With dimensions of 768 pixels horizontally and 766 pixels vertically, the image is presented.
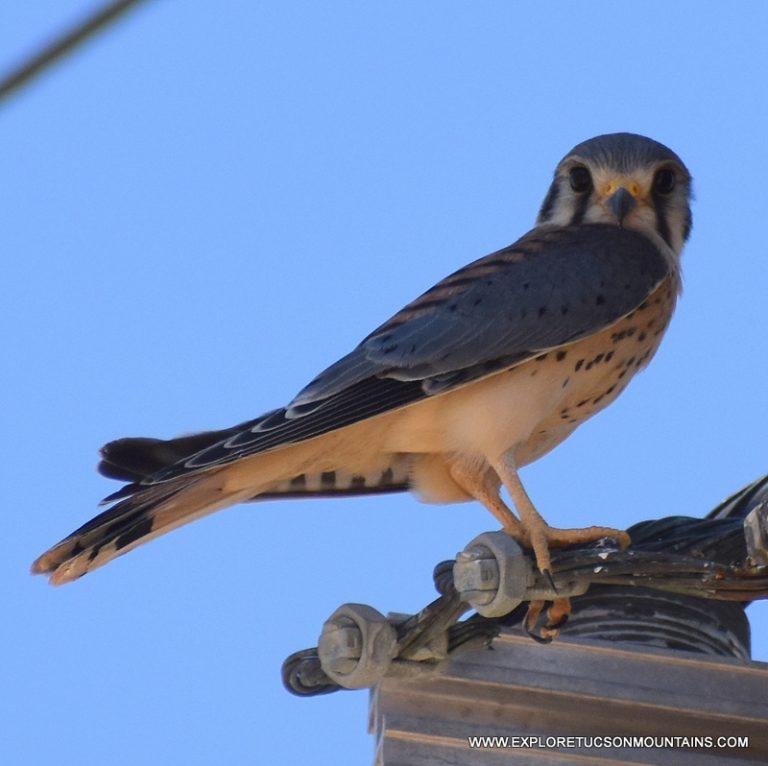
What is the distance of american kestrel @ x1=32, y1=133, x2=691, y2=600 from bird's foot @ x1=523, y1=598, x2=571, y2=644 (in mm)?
236

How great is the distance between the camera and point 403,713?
2.54 m

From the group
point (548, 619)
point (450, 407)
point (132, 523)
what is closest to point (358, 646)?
point (548, 619)

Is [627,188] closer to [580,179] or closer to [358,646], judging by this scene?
[580,179]

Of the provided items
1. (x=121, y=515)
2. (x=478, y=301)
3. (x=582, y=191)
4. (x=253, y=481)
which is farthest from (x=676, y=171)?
(x=121, y=515)

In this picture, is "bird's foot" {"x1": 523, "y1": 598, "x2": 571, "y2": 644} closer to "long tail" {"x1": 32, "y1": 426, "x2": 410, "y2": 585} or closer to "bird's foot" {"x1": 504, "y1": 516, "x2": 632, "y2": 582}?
"bird's foot" {"x1": 504, "y1": 516, "x2": 632, "y2": 582}

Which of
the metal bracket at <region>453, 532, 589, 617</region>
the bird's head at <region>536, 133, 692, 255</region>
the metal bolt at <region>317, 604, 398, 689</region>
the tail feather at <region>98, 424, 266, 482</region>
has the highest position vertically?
the bird's head at <region>536, 133, 692, 255</region>

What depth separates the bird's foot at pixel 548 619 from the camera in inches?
101

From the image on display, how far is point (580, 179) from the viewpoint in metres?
A: 4.39

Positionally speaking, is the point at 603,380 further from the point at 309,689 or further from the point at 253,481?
the point at 309,689

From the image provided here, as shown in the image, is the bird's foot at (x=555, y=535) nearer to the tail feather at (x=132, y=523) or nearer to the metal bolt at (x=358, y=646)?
the metal bolt at (x=358, y=646)

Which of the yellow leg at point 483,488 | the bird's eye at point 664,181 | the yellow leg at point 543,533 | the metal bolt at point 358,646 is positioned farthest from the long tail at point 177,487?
the bird's eye at point 664,181

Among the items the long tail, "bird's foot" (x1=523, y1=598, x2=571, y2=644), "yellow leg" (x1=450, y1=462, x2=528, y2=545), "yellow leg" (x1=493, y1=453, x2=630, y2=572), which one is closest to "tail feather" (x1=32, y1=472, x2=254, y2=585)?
the long tail

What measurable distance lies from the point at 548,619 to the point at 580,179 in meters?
2.04

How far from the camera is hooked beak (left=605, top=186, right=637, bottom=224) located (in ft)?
13.6
